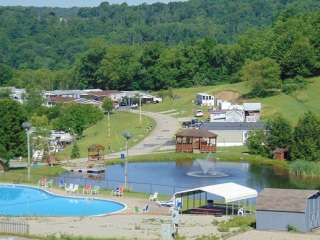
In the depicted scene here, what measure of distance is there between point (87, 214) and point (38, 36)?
5485 inches

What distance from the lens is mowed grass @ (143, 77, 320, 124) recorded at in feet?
218

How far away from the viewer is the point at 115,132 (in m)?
64.4

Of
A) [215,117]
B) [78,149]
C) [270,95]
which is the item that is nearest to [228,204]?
[78,149]

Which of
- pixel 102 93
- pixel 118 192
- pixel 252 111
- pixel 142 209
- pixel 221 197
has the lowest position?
pixel 142 209

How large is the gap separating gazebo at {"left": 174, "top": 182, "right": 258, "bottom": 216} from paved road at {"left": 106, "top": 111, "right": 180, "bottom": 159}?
736 inches

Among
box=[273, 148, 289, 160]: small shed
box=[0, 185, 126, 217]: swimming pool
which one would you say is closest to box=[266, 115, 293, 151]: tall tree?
box=[273, 148, 289, 160]: small shed

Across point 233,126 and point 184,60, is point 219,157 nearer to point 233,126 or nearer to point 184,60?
point 233,126

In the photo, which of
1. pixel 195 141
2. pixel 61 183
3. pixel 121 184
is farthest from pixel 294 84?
pixel 61 183

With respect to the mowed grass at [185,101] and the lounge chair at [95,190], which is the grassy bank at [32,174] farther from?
the mowed grass at [185,101]

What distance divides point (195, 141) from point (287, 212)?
27.0 meters

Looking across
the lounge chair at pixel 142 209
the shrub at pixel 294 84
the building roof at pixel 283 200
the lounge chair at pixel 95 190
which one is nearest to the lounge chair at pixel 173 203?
the lounge chair at pixel 142 209

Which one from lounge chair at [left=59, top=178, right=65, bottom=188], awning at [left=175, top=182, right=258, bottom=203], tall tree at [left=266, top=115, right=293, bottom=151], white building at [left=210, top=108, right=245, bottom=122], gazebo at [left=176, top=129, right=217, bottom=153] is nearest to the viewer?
awning at [left=175, top=182, right=258, bottom=203]

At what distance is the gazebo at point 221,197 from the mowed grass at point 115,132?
19190mm

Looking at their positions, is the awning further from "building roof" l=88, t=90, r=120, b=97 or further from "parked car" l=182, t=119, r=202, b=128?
"building roof" l=88, t=90, r=120, b=97
